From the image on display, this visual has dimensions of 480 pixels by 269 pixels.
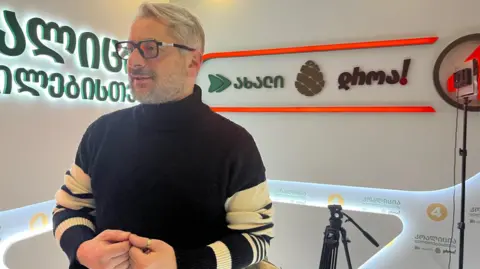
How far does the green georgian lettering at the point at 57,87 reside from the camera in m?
2.44

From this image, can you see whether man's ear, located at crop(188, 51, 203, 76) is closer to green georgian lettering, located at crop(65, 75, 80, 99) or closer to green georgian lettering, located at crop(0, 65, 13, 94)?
green georgian lettering, located at crop(0, 65, 13, 94)

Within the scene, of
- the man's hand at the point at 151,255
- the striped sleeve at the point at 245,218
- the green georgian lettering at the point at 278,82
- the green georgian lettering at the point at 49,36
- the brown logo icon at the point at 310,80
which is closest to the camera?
the man's hand at the point at 151,255

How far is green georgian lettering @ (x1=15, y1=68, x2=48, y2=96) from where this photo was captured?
88.1 inches

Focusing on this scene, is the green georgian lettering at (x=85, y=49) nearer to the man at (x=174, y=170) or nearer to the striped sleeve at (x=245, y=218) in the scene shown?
the man at (x=174, y=170)

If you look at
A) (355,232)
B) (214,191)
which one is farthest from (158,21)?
(355,232)

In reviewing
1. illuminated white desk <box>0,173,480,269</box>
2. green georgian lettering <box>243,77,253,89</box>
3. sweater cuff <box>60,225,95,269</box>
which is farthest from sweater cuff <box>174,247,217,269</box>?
green georgian lettering <box>243,77,253,89</box>

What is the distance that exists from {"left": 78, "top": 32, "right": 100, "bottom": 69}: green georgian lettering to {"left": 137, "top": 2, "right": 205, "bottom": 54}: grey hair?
1.81m

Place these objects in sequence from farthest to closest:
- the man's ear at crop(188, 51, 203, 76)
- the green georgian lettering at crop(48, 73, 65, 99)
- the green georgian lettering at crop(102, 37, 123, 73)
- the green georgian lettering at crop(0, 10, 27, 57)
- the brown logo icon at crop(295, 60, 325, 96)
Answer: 1. the brown logo icon at crop(295, 60, 325, 96)
2. the green georgian lettering at crop(102, 37, 123, 73)
3. the green georgian lettering at crop(48, 73, 65, 99)
4. the green georgian lettering at crop(0, 10, 27, 57)
5. the man's ear at crop(188, 51, 203, 76)

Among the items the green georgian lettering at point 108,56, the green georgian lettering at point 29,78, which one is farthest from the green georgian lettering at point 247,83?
the green georgian lettering at point 29,78

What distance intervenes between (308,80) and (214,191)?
2232 mm

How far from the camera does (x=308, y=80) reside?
306 centimetres

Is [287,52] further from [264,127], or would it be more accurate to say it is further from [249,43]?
[264,127]

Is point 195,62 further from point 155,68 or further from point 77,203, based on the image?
point 77,203

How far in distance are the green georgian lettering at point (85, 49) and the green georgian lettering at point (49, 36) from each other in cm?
5
